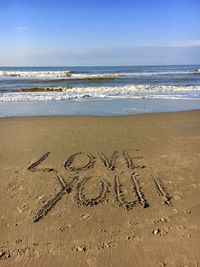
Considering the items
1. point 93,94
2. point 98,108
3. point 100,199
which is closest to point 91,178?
point 100,199

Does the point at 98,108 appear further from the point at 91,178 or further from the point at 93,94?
the point at 91,178

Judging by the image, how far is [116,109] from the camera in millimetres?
13914

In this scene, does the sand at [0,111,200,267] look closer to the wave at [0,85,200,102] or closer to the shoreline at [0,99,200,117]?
the shoreline at [0,99,200,117]

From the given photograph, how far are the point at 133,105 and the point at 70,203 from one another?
10.8 meters

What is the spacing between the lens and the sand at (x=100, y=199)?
12.1 feet

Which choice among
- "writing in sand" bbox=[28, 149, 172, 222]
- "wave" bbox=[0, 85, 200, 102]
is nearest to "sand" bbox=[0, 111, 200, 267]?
"writing in sand" bbox=[28, 149, 172, 222]

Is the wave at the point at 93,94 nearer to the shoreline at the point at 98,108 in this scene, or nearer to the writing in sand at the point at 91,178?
the shoreline at the point at 98,108

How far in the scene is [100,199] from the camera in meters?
5.01

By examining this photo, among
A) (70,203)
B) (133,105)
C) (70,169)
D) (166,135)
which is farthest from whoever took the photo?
(133,105)

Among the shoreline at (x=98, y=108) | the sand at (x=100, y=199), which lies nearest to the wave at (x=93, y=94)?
the shoreline at (x=98, y=108)

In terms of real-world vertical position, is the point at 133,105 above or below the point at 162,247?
below

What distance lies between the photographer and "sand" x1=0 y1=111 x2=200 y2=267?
370cm

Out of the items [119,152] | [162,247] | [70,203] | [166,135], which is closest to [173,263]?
[162,247]

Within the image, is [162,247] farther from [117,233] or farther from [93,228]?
[93,228]
